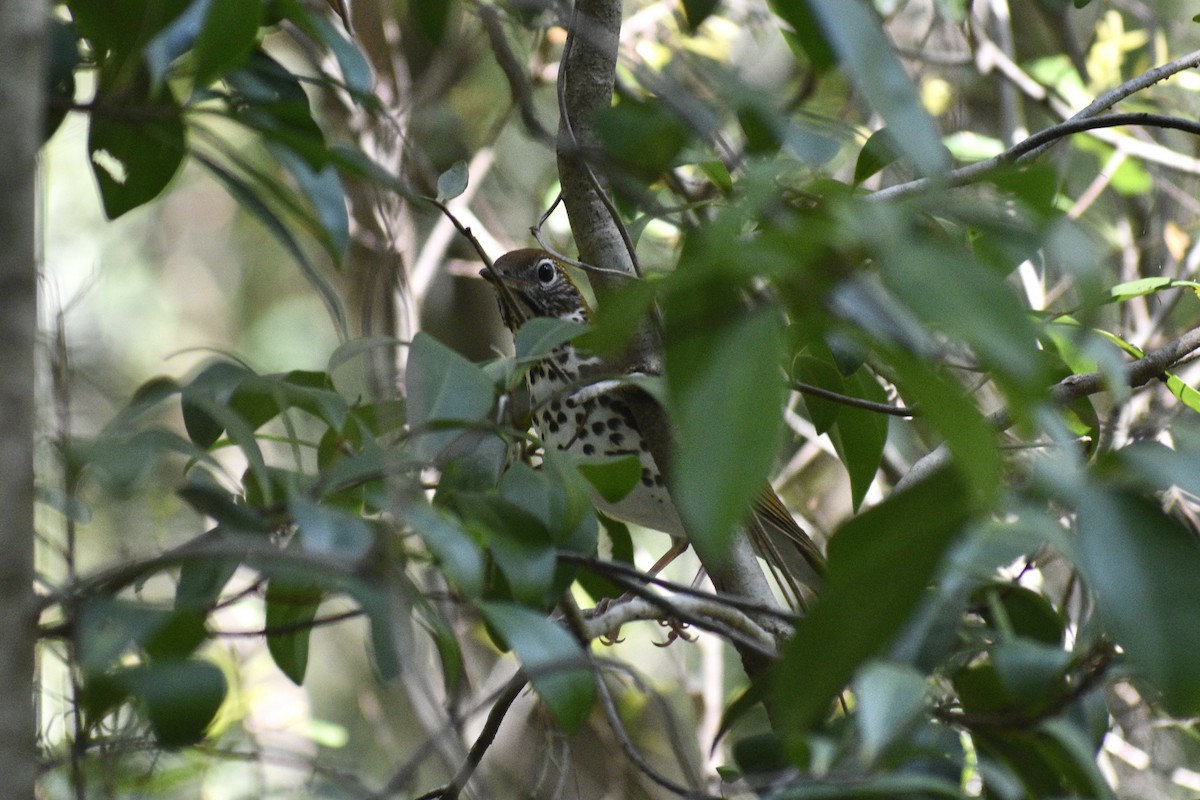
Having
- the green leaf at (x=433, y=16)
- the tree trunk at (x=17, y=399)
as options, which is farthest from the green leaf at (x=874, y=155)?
the tree trunk at (x=17, y=399)

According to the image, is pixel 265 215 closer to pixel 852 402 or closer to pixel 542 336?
pixel 542 336

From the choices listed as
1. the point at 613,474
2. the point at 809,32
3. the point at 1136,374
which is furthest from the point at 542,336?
the point at 1136,374

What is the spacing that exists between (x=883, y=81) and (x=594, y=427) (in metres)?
2.09

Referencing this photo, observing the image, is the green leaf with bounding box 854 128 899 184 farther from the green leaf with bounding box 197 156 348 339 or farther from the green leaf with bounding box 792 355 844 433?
the green leaf with bounding box 197 156 348 339

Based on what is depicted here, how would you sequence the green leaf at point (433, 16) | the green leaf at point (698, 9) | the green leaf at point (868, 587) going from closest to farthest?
the green leaf at point (868, 587)
the green leaf at point (698, 9)
the green leaf at point (433, 16)

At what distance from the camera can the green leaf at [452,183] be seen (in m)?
1.54

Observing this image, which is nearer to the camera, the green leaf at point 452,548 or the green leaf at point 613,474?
the green leaf at point 452,548

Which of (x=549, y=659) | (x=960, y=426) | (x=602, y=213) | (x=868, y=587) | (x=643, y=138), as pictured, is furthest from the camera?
(x=602, y=213)

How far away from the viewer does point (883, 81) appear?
735mm

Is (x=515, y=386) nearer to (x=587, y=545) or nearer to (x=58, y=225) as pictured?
(x=587, y=545)

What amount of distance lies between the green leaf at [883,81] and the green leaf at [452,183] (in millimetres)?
838

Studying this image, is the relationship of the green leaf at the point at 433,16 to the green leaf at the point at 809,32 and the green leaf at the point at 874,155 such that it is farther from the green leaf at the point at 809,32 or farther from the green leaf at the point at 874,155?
the green leaf at the point at 809,32

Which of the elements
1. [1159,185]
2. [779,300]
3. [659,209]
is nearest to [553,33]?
[1159,185]

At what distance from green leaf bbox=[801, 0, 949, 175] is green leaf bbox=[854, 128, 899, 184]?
807mm
